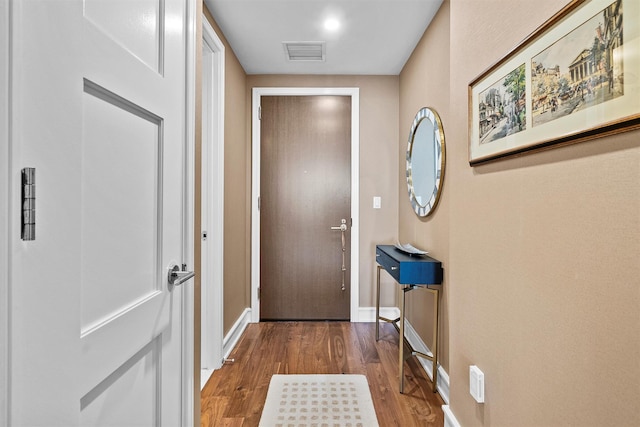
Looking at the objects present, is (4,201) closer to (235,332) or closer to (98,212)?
(98,212)

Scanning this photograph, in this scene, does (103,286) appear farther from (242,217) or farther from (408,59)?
(408,59)

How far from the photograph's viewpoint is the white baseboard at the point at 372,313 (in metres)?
3.40

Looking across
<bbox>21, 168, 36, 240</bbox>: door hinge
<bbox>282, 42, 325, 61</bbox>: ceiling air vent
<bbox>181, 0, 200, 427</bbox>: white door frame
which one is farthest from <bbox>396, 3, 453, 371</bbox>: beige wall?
<bbox>21, 168, 36, 240</bbox>: door hinge

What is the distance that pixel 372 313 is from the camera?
343 cm

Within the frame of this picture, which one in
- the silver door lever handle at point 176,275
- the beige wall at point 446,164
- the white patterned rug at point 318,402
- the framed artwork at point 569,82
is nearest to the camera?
the framed artwork at point 569,82

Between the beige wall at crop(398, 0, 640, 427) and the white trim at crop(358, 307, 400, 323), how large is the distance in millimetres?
1732

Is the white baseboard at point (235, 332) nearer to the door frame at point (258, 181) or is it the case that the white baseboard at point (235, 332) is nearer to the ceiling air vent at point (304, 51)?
the door frame at point (258, 181)

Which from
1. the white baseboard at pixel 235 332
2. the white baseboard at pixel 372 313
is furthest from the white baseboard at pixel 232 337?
the white baseboard at pixel 372 313

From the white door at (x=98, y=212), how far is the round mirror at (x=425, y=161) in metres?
1.68

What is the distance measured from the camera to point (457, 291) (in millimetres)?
1639

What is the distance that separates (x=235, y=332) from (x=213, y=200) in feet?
3.75

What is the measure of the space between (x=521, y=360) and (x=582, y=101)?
2.63ft

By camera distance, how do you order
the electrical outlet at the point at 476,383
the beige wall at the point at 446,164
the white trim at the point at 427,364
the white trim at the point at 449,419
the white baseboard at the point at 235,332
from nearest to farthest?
the electrical outlet at the point at 476,383 → the white trim at the point at 449,419 → the white trim at the point at 427,364 → the beige wall at the point at 446,164 → the white baseboard at the point at 235,332

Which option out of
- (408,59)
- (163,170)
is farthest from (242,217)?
(163,170)
